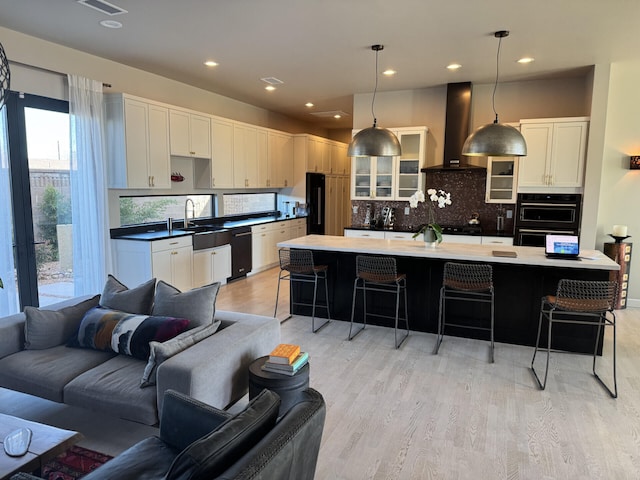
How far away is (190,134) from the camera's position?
6113mm

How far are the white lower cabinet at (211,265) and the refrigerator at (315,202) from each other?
108 inches

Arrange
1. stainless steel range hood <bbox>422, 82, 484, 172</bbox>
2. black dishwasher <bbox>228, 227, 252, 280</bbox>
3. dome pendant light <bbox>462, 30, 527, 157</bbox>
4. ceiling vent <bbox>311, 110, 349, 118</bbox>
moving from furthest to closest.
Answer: ceiling vent <bbox>311, 110, 349, 118</bbox>
black dishwasher <bbox>228, 227, 252, 280</bbox>
stainless steel range hood <bbox>422, 82, 484, 172</bbox>
dome pendant light <bbox>462, 30, 527, 157</bbox>

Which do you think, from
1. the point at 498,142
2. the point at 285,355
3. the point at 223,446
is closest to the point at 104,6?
the point at 285,355

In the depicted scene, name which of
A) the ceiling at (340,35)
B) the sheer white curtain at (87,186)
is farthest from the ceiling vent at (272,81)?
the sheer white curtain at (87,186)

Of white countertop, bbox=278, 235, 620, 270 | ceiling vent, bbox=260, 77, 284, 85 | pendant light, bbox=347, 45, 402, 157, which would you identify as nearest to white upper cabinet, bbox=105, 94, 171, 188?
ceiling vent, bbox=260, 77, 284, 85

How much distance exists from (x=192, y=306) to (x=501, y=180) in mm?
4927

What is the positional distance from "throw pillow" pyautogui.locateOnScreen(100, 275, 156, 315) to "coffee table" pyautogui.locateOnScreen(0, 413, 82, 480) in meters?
1.08

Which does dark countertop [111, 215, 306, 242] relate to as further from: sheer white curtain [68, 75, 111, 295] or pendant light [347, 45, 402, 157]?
pendant light [347, 45, 402, 157]

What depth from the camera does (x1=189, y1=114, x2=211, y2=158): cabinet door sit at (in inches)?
242

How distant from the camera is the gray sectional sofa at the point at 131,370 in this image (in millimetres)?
2393

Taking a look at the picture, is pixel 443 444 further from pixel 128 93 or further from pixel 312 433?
pixel 128 93

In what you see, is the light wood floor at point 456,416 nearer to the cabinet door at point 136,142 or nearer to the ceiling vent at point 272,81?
the cabinet door at point 136,142

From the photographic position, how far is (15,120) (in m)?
4.27

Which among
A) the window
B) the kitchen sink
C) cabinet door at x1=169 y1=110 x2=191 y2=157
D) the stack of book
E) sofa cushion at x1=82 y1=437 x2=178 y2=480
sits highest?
cabinet door at x1=169 y1=110 x2=191 y2=157
